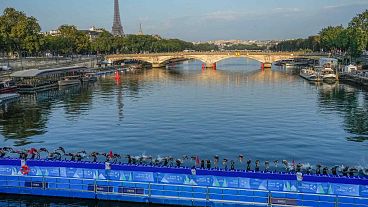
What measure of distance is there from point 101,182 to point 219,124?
2936 centimetres

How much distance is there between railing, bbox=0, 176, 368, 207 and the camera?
25969 millimetres

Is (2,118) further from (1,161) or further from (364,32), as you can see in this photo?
(364,32)

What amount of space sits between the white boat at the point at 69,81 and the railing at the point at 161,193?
80905 millimetres

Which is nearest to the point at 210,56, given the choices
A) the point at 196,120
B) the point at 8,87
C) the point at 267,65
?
the point at 267,65

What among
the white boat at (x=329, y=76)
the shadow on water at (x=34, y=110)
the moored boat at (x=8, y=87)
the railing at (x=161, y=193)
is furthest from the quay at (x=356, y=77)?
the railing at (x=161, y=193)

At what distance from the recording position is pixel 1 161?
31094 millimetres

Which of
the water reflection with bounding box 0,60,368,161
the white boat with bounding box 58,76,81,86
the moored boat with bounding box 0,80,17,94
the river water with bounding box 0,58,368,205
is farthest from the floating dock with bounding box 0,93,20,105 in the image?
the white boat with bounding box 58,76,81,86

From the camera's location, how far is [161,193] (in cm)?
2830

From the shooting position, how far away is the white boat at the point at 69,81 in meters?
109

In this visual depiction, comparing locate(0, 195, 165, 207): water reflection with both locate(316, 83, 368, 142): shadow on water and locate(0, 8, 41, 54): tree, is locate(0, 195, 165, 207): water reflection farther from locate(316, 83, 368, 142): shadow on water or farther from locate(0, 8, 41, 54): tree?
locate(0, 8, 41, 54): tree

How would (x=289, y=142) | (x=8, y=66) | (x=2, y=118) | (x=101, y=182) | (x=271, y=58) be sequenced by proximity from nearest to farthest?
(x=101, y=182) → (x=289, y=142) → (x=2, y=118) → (x=8, y=66) → (x=271, y=58)

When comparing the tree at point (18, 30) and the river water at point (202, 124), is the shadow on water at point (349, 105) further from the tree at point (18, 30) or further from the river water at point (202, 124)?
the tree at point (18, 30)

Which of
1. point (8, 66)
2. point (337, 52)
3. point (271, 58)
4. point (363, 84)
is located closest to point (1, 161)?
point (363, 84)

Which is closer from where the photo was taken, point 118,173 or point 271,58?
point 118,173
